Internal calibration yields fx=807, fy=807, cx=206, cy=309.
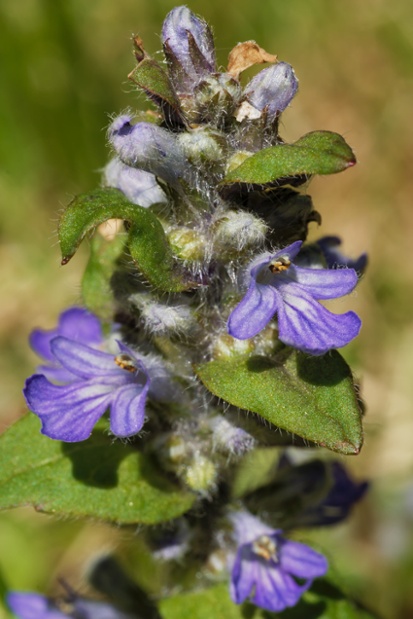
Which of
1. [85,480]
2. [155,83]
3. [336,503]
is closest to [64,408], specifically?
[85,480]

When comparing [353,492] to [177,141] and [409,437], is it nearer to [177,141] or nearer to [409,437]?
[177,141]

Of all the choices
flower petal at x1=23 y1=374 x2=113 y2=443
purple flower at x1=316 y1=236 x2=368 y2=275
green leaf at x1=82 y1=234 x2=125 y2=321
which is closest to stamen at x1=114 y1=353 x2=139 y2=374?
flower petal at x1=23 y1=374 x2=113 y2=443

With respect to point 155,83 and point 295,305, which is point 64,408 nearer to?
point 295,305

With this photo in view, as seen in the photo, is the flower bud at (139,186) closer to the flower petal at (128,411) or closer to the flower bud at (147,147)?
the flower bud at (147,147)

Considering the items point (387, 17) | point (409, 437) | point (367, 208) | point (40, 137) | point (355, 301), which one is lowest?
point (409, 437)

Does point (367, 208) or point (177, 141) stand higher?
point (177, 141)

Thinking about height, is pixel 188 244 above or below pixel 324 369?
above

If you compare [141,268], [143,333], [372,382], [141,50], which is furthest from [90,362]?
[372,382]
